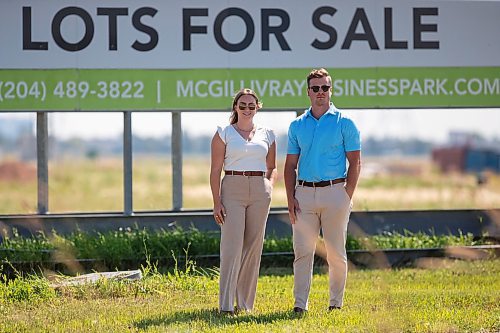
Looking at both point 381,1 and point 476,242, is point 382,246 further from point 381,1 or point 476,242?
point 381,1

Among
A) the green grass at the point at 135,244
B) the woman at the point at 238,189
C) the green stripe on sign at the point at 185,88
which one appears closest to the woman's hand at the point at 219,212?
the woman at the point at 238,189

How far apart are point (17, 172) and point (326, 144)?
175 feet

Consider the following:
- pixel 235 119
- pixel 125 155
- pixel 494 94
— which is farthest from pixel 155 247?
pixel 494 94

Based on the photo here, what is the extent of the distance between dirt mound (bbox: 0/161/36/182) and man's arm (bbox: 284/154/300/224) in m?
49.7

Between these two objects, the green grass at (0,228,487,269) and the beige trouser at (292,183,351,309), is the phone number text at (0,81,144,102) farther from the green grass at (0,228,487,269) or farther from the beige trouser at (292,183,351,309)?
the beige trouser at (292,183,351,309)

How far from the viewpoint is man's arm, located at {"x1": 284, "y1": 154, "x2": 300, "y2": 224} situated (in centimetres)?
803

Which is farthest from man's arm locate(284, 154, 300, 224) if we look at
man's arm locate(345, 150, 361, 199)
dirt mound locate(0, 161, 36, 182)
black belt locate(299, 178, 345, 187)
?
dirt mound locate(0, 161, 36, 182)

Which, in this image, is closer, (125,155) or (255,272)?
(255,272)

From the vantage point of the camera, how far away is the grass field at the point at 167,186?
1646 inches

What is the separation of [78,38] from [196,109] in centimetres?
171

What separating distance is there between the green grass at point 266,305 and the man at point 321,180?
41 cm

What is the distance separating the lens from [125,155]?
1298cm

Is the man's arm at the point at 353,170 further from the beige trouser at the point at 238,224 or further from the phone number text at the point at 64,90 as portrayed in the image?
the phone number text at the point at 64,90

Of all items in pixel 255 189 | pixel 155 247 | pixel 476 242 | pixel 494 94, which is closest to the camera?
pixel 255 189
